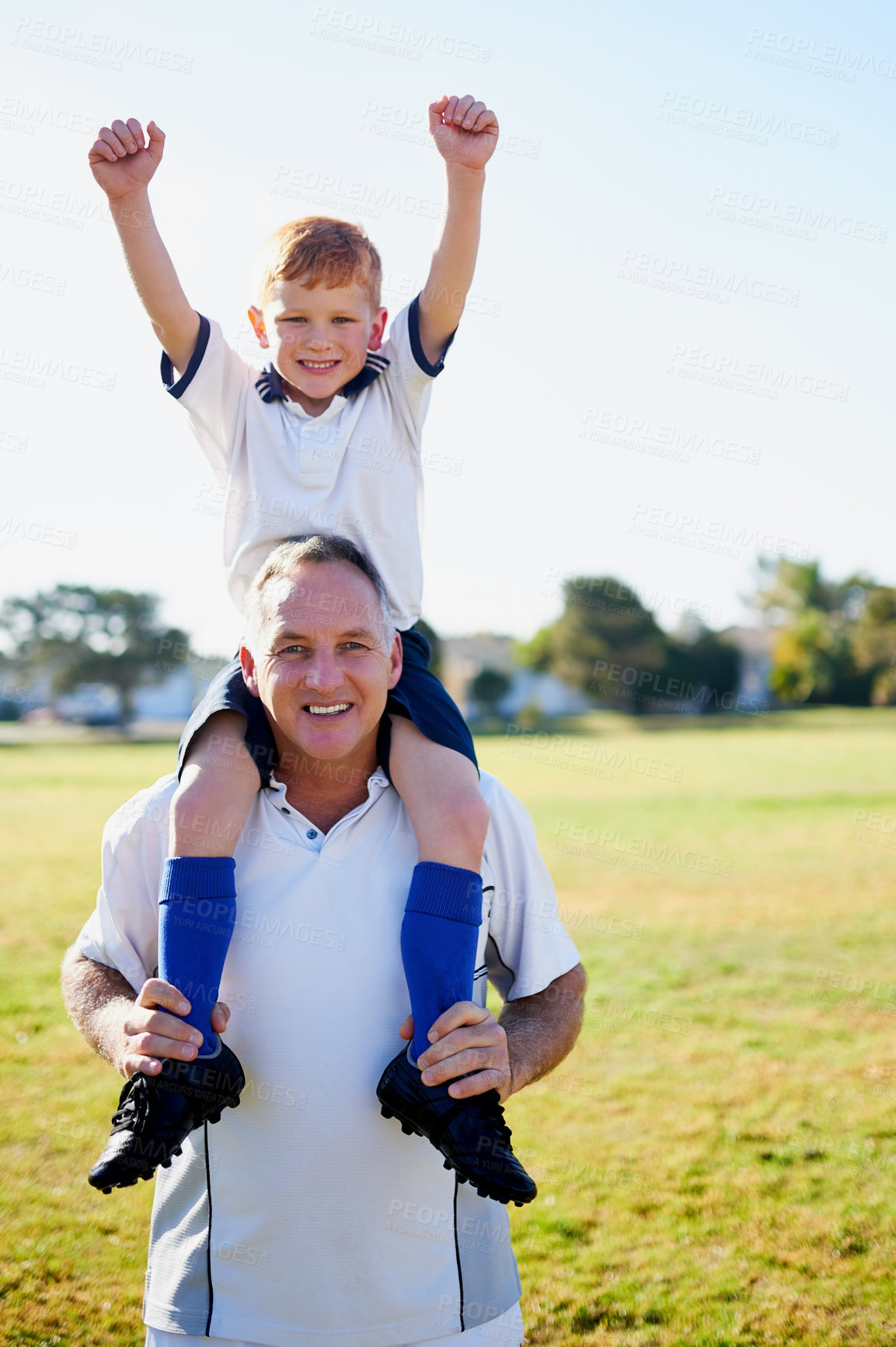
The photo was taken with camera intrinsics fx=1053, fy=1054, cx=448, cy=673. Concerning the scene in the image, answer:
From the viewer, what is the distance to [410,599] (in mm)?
2984

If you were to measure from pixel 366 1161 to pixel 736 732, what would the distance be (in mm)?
47579

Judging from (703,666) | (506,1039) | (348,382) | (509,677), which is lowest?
(506,1039)

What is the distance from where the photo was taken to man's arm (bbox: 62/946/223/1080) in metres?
2.10

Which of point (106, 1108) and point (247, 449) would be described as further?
point (106, 1108)

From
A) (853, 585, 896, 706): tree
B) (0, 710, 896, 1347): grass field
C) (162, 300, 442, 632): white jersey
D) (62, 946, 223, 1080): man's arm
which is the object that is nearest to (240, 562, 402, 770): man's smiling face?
(162, 300, 442, 632): white jersey

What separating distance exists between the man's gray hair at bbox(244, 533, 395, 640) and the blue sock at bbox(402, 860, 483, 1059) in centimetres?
60

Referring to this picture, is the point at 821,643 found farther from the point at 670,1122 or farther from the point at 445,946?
the point at 445,946

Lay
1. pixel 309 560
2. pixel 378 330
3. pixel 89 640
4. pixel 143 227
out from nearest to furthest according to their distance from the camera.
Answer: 1. pixel 309 560
2. pixel 143 227
3. pixel 378 330
4. pixel 89 640

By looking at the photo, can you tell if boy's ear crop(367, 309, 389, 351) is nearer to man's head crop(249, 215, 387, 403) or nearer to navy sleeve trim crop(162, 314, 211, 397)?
man's head crop(249, 215, 387, 403)

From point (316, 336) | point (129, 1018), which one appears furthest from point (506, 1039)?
point (316, 336)

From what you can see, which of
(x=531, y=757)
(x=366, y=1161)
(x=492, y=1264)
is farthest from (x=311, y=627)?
(x=531, y=757)

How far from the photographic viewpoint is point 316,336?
Result: 9.70 ft

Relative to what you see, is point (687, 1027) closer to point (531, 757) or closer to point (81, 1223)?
point (81, 1223)

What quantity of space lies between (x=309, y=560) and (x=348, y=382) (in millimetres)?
821
